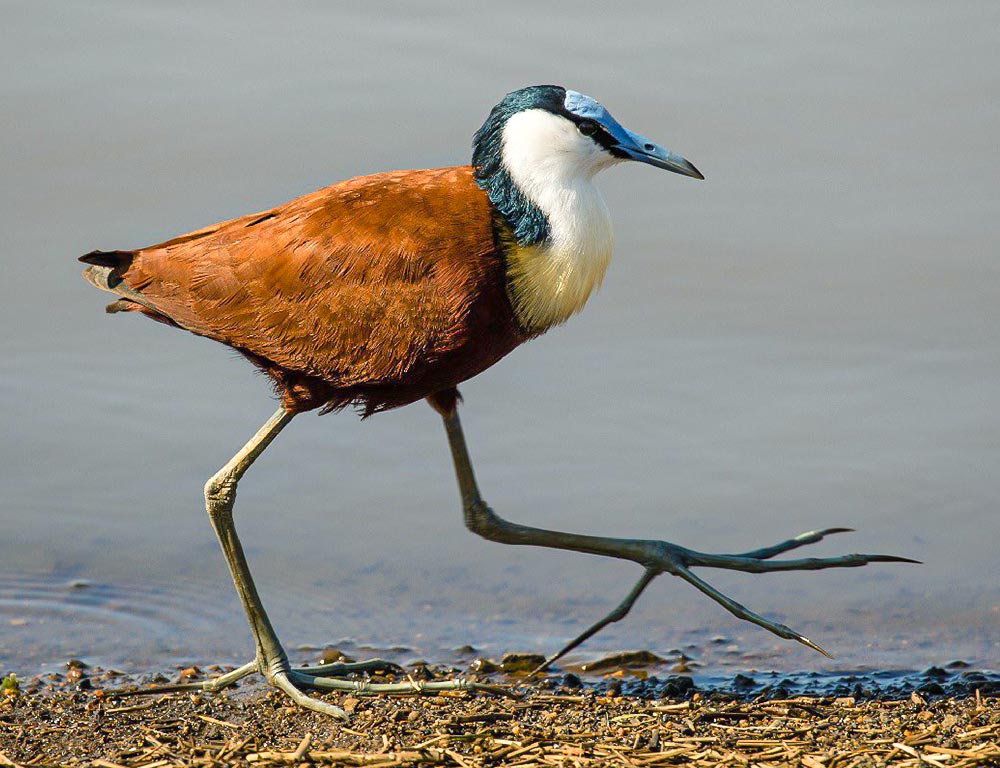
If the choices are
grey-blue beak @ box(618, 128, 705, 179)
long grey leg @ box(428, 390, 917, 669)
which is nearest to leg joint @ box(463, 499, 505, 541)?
long grey leg @ box(428, 390, 917, 669)

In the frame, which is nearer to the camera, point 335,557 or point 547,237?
point 547,237

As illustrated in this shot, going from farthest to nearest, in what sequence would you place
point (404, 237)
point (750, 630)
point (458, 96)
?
point (458, 96) < point (750, 630) < point (404, 237)

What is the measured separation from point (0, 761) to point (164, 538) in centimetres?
200

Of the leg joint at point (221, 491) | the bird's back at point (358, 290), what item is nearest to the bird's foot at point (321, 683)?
the leg joint at point (221, 491)

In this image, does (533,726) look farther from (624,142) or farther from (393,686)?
(624,142)

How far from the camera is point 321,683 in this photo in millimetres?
5086

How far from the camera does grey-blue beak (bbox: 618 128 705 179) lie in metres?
4.94

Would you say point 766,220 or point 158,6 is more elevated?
point 158,6

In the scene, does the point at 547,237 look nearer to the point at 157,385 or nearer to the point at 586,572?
the point at 586,572

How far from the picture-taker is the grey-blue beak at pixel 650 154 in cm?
494

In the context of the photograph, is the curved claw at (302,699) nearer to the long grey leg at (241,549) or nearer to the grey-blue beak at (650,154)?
the long grey leg at (241,549)

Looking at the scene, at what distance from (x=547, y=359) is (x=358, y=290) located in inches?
104

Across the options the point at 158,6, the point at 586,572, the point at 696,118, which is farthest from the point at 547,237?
the point at 158,6

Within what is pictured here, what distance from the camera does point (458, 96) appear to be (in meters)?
8.44
